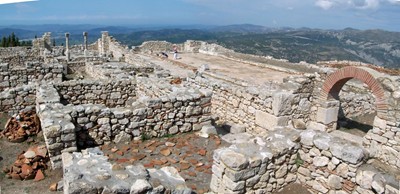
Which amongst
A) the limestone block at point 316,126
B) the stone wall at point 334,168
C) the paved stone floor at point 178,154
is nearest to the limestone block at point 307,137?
the stone wall at point 334,168

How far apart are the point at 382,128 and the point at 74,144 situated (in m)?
8.54

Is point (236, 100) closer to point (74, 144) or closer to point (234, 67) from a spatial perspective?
point (74, 144)

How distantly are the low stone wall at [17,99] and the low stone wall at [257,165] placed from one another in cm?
748

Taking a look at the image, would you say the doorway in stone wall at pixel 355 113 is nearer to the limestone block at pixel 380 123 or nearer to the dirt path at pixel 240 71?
the limestone block at pixel 380 123

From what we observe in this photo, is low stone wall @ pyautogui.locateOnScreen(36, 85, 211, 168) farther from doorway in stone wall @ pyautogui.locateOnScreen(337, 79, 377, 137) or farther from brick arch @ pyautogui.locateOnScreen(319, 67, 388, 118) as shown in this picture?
doorway in stone wall @ pyautogui.locateOnScreen(337, 79, 377, 137)

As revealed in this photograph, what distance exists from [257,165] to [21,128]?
624cm

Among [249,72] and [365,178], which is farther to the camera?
[249,72]

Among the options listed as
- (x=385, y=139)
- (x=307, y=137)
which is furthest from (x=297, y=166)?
(x=385, y=139)

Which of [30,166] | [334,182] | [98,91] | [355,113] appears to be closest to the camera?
[334,182]

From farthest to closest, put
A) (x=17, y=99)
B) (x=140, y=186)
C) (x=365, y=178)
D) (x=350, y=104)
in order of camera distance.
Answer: (x=350, y=104)
(x=17, y=99)
(x=365, y=178)
(x=140, y=186)

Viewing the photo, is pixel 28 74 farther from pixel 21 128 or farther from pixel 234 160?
pixel 234 160

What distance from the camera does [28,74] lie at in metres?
13.9

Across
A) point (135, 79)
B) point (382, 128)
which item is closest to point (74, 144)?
point (135, 79)

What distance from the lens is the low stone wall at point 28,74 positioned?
13156mm
